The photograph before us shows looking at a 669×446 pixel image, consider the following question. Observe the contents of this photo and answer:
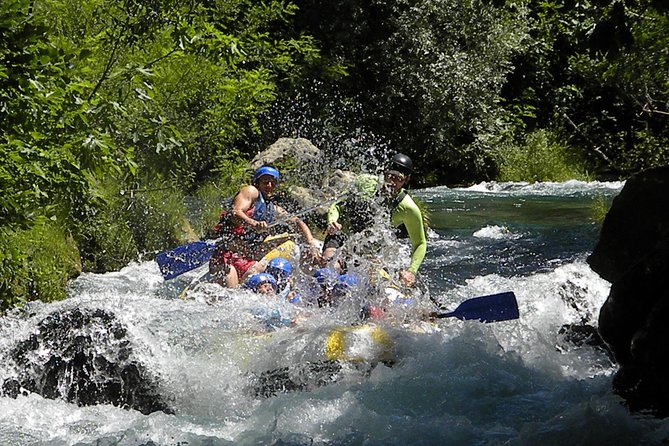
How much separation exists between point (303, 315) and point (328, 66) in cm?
1254

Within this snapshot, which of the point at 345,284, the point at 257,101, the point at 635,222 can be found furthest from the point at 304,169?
the point at 635,222

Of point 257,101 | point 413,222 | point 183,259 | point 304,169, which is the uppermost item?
point 257,101

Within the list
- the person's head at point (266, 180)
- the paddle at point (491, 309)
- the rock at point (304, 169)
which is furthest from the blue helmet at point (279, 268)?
the rock at point (304, 169)

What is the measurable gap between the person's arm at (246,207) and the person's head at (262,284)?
1.75ft

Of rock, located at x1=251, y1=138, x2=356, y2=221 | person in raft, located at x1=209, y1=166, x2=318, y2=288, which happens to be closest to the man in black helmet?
person in raft, located at x1=209, y1=166, x2=318, y2=288

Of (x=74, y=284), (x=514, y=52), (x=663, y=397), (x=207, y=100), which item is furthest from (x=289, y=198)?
(x=514, y=52)

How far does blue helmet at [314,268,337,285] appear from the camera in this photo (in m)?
6.02

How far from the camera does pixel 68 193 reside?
518cm

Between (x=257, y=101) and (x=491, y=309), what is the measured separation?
699 cm

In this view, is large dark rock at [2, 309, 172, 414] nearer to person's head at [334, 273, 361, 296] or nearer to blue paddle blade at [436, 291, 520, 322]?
person's head at [334, 273, 361, 296]

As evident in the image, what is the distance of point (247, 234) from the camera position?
6.75 metres

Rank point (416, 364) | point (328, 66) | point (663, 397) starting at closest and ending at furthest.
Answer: point (663, 397) < point (416, 364) < point (328, 66)

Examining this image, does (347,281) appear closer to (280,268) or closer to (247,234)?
(280,268)

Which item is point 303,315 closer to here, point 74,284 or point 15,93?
point 15,93
